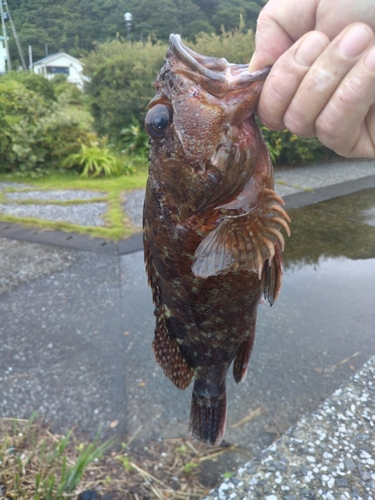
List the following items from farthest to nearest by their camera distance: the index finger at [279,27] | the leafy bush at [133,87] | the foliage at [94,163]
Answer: the leafy bush at [133,87]
the foliage at [94,163]
the index finger at [279,27]

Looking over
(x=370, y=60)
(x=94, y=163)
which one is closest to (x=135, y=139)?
(x=94, y=163)

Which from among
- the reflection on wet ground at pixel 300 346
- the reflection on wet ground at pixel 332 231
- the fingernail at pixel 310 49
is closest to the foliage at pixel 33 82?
the reflection on wet ground at pixel 300 346

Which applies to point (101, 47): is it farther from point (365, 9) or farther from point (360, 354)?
point (365, 9)

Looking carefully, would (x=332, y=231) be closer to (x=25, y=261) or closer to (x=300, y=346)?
(x=300, y=346)

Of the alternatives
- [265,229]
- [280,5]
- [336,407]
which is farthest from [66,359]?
[280,5]

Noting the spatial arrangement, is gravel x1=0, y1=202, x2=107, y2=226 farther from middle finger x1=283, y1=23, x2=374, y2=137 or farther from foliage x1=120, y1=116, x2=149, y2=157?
middle finger x1=283, y1=23, x2=374, y2=137

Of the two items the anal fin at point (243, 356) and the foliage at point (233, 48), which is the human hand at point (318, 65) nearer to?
the anal fin at point (243, 356)
